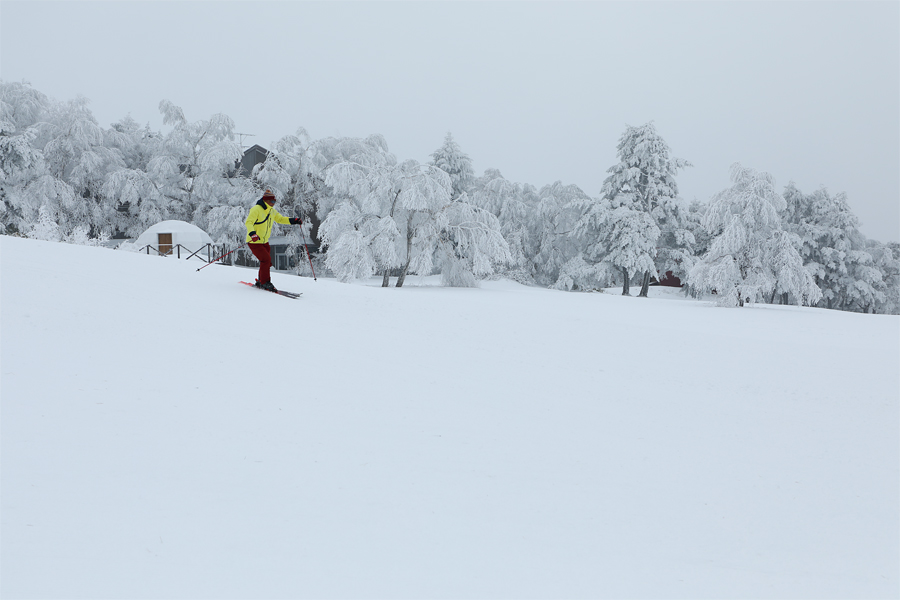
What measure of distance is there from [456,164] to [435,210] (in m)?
16.2

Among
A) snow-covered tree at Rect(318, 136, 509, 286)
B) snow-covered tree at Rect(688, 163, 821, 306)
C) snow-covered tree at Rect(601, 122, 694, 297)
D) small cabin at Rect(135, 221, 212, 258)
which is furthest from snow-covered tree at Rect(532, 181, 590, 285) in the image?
small cabin at Rect(135, 221, 212, 258)

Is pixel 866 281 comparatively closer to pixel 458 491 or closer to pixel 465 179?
pixel 465 179

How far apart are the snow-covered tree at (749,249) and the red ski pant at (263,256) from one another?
1828 centimetres

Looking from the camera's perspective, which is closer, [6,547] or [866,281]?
[6,547]

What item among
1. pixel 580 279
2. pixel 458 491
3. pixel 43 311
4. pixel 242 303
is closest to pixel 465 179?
pixel 580 279

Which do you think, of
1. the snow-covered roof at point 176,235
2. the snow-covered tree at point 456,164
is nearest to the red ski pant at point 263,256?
the snow-covered roof at point 176,235

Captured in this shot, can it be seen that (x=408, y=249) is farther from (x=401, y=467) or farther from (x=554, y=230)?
(x=401, y=467)

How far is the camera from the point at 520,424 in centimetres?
616

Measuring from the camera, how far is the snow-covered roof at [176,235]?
3222 centimetres

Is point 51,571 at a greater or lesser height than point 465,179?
lesser

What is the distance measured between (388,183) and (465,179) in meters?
16.2

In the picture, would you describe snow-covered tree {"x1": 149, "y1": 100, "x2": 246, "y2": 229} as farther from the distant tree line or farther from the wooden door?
the wooden door

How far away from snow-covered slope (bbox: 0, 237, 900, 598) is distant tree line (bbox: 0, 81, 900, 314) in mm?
15661

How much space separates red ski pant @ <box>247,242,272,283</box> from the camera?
36.3 ft
